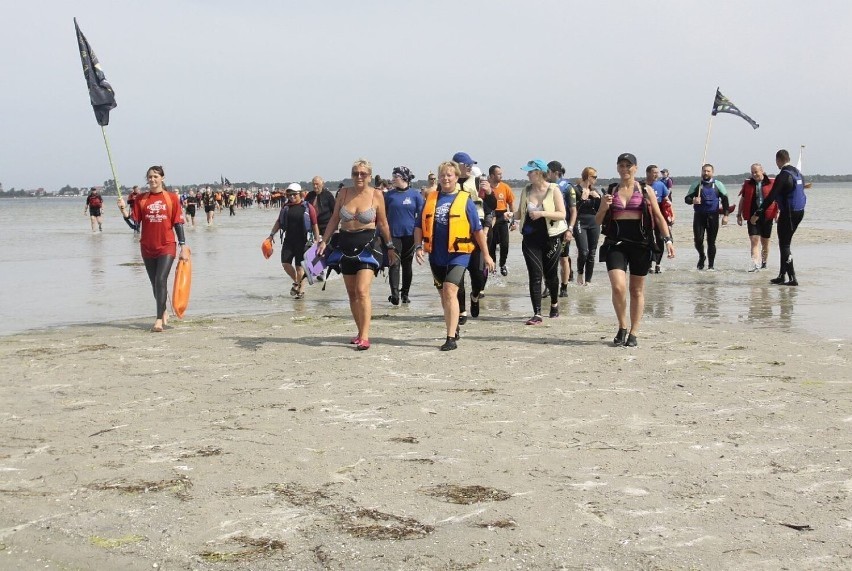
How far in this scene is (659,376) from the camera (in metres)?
7.36

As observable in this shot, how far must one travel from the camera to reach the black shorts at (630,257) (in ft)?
28.6

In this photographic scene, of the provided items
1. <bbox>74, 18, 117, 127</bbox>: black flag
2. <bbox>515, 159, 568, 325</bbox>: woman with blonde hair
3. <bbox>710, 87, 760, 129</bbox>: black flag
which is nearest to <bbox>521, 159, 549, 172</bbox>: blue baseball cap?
<bbox>515, 159, 568, 325</bbox>: woman with blonde hair

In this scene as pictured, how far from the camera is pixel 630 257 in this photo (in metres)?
8.79

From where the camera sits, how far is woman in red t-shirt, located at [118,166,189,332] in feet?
33.9

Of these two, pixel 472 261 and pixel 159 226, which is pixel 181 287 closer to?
pixel 159 226

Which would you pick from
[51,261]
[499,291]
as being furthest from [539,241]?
[51,261]

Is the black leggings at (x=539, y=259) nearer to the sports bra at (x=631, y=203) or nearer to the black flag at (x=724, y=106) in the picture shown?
the sports bra at (x=631, y=203)

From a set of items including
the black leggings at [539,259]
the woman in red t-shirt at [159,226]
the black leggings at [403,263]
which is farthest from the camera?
the black leggings at [403,263]

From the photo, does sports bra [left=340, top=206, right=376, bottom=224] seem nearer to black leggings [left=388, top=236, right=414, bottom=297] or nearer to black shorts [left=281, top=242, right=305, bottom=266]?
black leggings [left=388, top=236, right=414, bottom=297]

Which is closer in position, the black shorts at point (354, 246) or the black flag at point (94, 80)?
the black shorts at point (354, 246)

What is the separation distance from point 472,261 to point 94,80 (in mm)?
6010

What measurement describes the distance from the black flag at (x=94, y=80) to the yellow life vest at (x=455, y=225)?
571 centimetres

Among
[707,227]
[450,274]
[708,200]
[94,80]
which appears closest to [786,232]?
[708,200]

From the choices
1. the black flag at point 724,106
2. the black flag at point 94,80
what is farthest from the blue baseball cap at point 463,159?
the black flag at point 724,106
